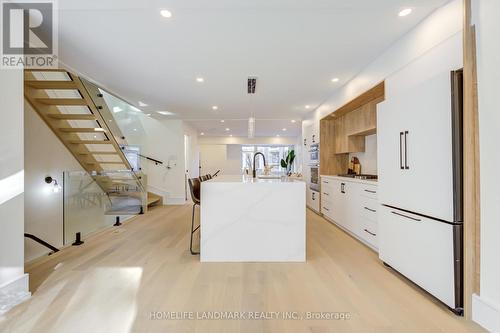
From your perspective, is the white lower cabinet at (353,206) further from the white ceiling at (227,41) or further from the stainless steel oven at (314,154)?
the white ceiling at (227,41)

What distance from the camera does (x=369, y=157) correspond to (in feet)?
13.5

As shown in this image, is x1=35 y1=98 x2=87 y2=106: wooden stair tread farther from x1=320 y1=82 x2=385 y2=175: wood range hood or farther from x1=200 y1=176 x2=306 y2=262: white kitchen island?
x1=320 y1=82 x2=385 y2=175: wood range hood

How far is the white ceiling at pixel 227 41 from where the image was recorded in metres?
2.03

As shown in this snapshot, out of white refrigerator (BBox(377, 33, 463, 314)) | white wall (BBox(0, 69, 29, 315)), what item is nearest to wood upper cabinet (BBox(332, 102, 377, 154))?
white refrigerator (BBox(377, 33, 463, 314))

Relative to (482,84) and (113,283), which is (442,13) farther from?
(113,283)

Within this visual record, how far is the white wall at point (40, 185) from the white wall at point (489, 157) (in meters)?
5.22

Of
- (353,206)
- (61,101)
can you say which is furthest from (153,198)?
(353,206)

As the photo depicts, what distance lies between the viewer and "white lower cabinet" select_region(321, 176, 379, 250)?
2988 millimetres

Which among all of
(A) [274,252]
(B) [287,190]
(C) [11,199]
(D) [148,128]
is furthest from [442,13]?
(D) [148,128]

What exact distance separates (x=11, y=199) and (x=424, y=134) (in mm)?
3450

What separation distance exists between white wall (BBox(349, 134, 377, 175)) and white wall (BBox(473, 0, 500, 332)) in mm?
2448

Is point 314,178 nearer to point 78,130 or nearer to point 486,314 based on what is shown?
point 486,314

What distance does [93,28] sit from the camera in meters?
2.30

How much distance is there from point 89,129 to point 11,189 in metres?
2.86
